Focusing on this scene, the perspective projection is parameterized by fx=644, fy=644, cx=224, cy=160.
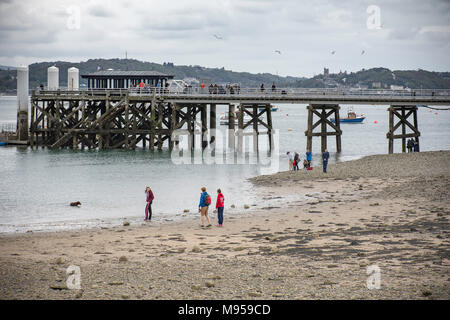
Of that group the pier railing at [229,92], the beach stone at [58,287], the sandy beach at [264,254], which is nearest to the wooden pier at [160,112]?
the pier railing at [229,92]

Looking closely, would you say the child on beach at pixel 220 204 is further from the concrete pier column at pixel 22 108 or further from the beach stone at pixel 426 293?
the concrete pier column at pixel 22 108

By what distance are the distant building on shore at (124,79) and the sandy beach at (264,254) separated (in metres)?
34.1

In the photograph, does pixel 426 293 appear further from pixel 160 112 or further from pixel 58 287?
pixel 160 112

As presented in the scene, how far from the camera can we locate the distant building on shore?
57500 millimetres

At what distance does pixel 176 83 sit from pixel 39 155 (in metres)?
14.1

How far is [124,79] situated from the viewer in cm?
5772

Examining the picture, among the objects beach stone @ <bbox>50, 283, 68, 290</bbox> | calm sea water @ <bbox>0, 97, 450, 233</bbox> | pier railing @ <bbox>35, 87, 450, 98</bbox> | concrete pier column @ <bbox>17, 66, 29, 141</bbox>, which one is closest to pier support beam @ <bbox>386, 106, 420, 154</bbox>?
pier railing @ <bbox>35, 87, 450, 98</bbox>

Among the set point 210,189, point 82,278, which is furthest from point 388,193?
point 82,278

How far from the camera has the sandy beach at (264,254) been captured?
43.4ft

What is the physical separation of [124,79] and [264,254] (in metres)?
43.7

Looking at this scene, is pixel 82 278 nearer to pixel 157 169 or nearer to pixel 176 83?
pixel 157 169

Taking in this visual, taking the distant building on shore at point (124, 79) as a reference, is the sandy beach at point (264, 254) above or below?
below

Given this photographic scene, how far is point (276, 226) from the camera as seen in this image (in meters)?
20.4
